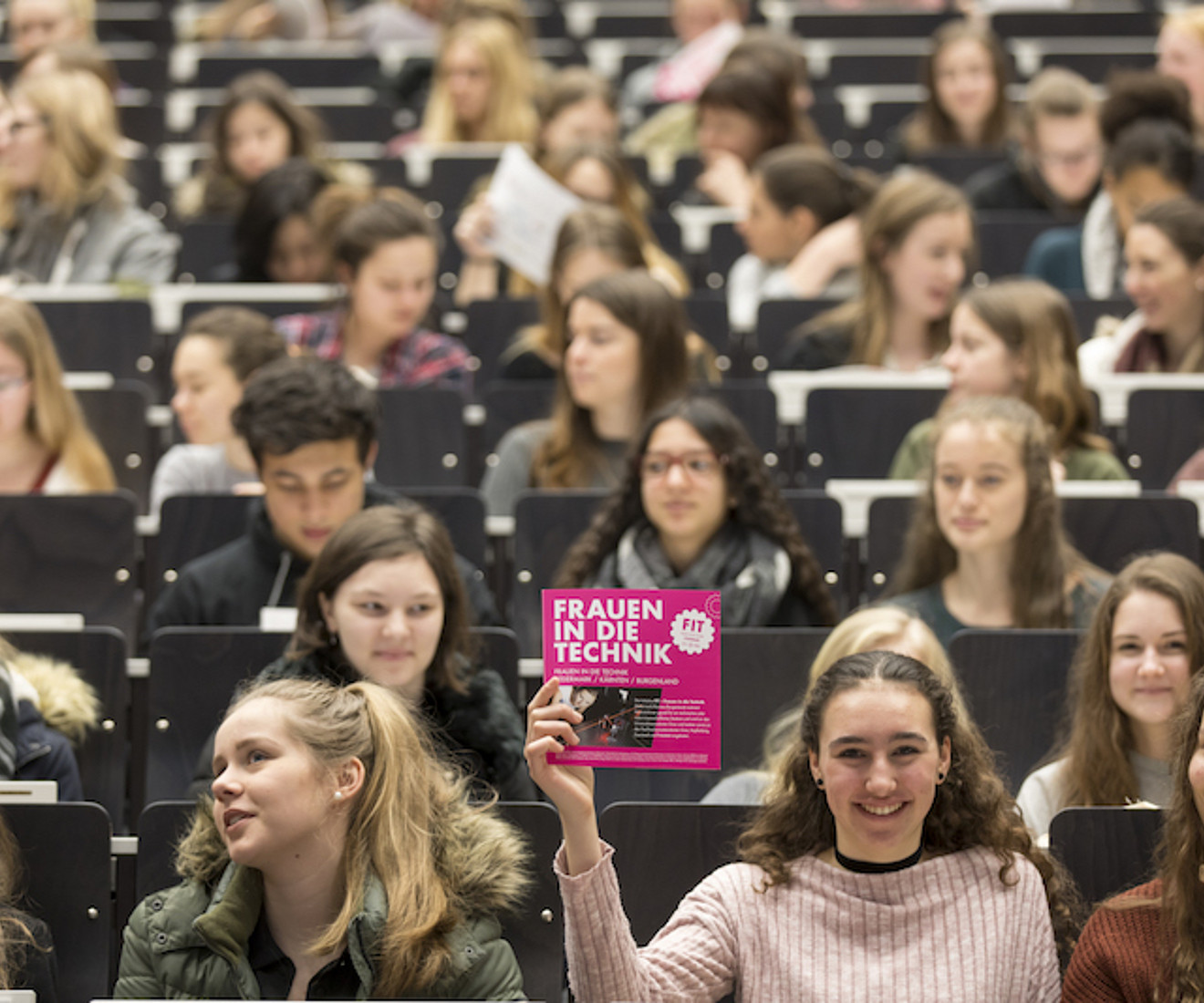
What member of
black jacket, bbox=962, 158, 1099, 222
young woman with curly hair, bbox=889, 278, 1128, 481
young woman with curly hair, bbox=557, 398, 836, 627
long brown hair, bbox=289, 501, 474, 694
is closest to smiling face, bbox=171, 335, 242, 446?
young woman with curly hair, bbox=557, 398, 836, 627

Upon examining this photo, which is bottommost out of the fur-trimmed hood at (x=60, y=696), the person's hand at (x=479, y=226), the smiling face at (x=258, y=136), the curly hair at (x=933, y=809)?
the curly hair at (x=933, y=809)

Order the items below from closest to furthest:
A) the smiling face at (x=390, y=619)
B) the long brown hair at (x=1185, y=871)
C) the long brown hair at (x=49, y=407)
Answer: the long brown hair at (x=1185, y=871) → the smiling face at (x=390, y=619) → the long brown hair at (x=49, y=407)

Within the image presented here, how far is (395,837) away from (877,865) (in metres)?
0.60

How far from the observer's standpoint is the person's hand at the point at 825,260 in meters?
4.90

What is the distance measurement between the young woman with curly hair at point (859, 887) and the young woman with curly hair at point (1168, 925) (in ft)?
0.23

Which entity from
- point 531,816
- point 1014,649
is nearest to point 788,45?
point 1014,649

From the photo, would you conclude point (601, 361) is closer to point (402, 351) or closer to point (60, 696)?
point (402, 351)

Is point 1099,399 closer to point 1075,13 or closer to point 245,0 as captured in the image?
point 1075,13

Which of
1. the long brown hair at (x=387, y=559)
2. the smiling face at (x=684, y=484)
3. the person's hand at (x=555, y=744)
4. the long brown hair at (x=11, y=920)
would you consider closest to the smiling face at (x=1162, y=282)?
the smiling face at (x=684, y=484)

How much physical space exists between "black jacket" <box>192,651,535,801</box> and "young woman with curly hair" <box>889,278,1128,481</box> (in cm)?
135

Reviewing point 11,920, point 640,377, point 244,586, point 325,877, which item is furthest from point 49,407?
point 325,877

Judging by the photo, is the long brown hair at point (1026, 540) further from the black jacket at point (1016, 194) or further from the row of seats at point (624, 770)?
the black jacket at point (1016, 194)

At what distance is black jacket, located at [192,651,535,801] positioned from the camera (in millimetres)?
2848

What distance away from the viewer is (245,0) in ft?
25.7
